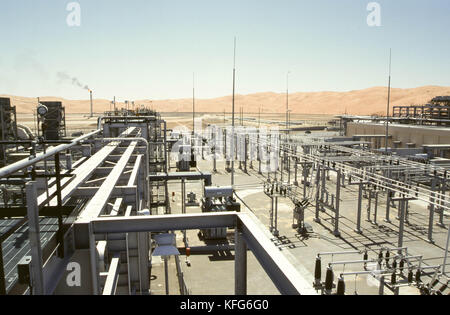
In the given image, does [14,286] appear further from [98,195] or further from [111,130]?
[111,130]

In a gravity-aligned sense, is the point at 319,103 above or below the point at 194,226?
above

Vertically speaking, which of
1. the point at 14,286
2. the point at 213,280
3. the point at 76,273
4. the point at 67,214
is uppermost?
the point at 67,214

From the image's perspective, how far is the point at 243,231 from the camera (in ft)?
14.9

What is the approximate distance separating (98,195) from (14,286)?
2.87m

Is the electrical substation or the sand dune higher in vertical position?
the sand dune

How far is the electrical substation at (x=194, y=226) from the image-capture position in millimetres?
3693

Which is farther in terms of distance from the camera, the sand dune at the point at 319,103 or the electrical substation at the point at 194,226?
the sand dune at the point at 319,103

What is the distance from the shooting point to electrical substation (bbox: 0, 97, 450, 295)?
3693mm

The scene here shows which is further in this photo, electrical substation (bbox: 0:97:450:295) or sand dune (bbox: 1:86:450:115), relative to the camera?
sand dune (bbox: 1:86:450:115)

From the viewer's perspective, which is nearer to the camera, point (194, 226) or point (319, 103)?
point (194, 226)

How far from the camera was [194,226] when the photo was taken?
475 centimetres

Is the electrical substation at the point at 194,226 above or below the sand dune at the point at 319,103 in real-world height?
below
